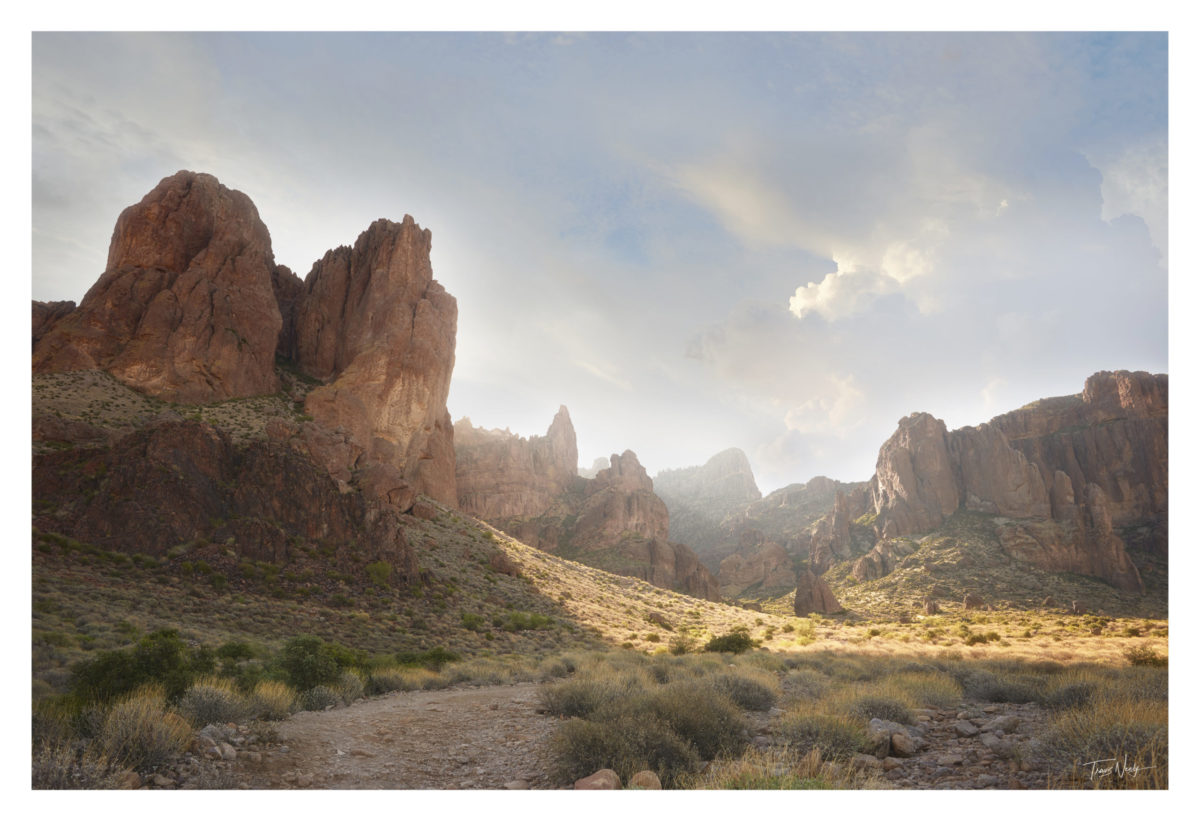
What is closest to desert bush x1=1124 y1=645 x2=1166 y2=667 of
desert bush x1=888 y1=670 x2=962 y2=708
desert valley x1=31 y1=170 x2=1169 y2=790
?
desert valley x1=31 y1=170 x2=1169 y2=790

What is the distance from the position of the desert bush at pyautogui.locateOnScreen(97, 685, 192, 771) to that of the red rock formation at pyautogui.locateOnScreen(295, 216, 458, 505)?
50.5 metres

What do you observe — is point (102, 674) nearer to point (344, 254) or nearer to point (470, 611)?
point (470, 611)

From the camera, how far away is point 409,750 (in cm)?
802

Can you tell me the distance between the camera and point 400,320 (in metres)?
61.8

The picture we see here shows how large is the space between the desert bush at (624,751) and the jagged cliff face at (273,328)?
124 feet

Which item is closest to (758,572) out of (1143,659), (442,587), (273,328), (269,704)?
(442,587)

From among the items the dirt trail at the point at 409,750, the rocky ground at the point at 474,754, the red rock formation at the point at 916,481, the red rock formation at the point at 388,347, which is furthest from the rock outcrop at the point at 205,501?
the red rock formation at the point at 916,481

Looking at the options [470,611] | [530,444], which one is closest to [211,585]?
[470,611]

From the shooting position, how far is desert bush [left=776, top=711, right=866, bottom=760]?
6.55 m

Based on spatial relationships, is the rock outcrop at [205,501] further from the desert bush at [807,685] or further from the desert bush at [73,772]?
the desert bush at [73,772]

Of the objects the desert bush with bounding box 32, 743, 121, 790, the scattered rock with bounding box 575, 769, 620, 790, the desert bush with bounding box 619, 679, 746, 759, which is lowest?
the desert bush with bounding box 619, 679, 746, 759

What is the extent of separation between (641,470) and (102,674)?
421 ft

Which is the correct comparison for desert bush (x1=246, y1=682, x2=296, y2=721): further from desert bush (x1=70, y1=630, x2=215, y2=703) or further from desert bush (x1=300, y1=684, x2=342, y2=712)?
desert bush (x1=70, y1=630, x2=215, y2=703)
